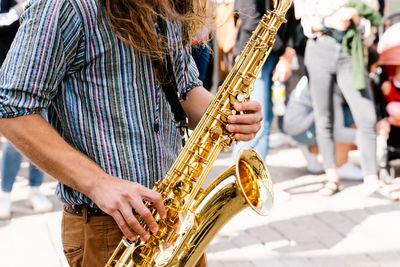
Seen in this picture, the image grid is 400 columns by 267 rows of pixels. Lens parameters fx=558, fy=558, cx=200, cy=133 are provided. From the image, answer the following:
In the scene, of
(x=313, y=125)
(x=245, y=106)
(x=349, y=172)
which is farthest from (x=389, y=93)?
(x=245, y=106)

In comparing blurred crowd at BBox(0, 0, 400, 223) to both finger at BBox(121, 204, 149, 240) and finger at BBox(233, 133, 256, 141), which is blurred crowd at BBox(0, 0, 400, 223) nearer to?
finger at BBox(233, 133, 256, 141)

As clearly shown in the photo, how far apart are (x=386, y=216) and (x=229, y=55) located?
2026 mm

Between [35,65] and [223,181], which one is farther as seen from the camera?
[223,181]

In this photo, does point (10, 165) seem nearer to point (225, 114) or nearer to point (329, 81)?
point (329, 81)

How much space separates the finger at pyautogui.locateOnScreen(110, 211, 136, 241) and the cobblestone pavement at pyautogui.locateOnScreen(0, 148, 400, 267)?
238 centimetres

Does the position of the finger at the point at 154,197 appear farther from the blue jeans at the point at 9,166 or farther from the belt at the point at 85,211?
the blue jeans at the point at 9,166

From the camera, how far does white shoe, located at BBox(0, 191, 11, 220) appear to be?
15.2 ft

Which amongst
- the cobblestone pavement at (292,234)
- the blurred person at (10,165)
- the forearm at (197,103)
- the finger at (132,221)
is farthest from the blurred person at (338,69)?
the finger at (132,221)

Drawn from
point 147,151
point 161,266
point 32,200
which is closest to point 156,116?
point 147,151

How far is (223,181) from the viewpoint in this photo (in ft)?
6.06

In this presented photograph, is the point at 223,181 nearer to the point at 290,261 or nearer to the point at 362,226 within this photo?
the point at 290,261

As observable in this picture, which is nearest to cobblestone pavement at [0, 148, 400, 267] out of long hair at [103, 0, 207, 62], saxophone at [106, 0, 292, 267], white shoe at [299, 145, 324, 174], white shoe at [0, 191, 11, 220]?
white shoe at [0, 191, 11, 220]

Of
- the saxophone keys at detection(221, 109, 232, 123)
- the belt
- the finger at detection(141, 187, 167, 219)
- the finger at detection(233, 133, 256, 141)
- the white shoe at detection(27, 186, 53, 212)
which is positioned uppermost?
the saxophone keys at detection(221, 109, 232, 123)

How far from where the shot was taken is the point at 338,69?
16.3 feet
